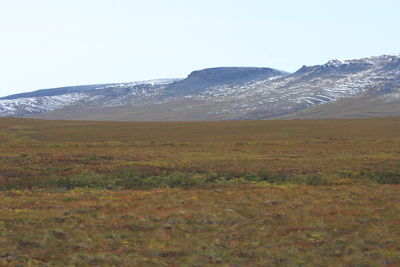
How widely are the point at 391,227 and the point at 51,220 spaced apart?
45.4ft

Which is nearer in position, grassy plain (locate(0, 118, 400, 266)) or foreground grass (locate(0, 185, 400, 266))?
foreground grass (locate(0, 185, 400, 266))

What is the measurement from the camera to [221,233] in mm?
19312

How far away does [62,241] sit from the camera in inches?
718

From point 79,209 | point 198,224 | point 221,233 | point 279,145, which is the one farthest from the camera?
point 279,145

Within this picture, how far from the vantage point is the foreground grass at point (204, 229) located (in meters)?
16.4

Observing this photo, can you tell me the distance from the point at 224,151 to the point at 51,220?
3270cm

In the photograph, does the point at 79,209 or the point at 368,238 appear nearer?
the point at 368,238

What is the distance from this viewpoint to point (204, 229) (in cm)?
1995

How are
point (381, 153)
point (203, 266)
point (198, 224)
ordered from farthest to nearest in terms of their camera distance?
point (381, 153), point (198, 224), point (203, 266)

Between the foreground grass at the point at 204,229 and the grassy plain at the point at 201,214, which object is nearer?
the foreground grass at the point at 204,229

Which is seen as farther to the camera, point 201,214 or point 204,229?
point 201,214

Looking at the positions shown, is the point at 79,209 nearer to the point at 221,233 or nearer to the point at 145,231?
the point at 145,231

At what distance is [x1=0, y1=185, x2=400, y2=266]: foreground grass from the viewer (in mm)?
16359

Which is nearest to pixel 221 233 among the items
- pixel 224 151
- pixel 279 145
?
pixel 224 151
